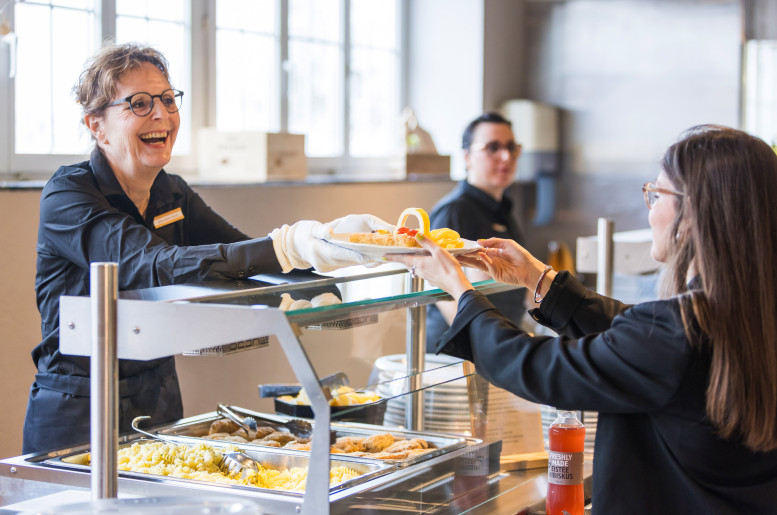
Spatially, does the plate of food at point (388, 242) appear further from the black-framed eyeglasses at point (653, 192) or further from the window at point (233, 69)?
the window at point (233, 69)

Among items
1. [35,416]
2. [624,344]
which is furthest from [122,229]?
[624,344]

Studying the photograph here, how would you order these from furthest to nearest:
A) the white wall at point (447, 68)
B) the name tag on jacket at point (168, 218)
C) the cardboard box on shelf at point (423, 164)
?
1. the white wall at point (447, 68)
2. the cardboard box on shelf at point (423, 164)
3. the name tag on jacket at point (168, 218)

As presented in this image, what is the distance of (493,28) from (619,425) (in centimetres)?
474

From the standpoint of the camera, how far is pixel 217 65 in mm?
4340

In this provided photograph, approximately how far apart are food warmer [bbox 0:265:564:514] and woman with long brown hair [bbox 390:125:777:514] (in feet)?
0.89

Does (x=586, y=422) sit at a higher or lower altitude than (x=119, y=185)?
lower

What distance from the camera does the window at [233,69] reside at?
3.38m

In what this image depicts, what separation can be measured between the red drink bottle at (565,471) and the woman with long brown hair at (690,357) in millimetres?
327

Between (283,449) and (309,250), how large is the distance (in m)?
0.41

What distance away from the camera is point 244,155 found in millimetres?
3883

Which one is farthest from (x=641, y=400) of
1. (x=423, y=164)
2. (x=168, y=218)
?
(x=423, y=164)

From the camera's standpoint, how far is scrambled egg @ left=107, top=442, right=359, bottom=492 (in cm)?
165

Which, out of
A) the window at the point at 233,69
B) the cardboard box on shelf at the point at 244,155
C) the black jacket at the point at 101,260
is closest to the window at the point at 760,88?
the window at the point at 233,69

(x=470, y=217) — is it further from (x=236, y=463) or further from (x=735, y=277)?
(x=735, y=277)
